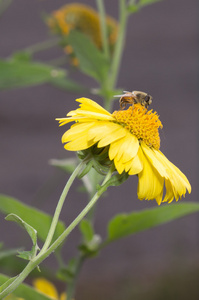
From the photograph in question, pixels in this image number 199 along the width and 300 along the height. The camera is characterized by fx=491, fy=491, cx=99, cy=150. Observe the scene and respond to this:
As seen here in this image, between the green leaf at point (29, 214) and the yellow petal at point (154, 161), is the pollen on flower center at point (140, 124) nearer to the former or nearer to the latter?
the yellow petal at point (154, 161)

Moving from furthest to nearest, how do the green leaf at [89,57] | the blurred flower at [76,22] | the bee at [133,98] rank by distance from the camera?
the blurred flower at [76,22] → the green leaf at [89,57] → the bee at [133,98]

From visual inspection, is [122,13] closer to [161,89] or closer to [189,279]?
[161,89]

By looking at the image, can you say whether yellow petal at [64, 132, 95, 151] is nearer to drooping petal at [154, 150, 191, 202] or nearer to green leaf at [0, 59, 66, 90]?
drooping petal at [154, 150, 191, 202]

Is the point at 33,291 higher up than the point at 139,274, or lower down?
higher up

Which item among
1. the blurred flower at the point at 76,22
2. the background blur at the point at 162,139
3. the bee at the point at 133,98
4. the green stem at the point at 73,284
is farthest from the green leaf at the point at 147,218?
the background blur at the point at 162,139

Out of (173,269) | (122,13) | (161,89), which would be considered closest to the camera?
(122,13)

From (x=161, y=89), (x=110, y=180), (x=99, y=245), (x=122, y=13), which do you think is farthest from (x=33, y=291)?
(x=161, y=89)

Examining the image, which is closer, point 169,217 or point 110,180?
point 110,180

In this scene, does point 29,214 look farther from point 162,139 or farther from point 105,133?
point 162,139
